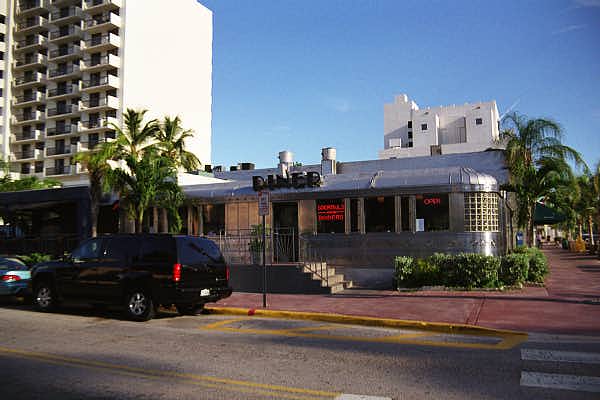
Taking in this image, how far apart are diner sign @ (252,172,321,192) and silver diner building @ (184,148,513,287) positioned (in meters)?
0.06

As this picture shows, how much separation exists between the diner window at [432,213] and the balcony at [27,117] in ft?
189

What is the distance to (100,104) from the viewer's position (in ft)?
182

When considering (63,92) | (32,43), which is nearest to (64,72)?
(63,92)

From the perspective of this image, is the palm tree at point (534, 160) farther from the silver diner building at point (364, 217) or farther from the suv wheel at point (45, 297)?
the suv wheel at point (45, 297)

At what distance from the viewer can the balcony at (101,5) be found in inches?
2194

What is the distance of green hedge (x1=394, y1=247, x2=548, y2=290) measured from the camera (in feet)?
46.5

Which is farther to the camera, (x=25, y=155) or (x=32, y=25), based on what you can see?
(x=32, y=25)

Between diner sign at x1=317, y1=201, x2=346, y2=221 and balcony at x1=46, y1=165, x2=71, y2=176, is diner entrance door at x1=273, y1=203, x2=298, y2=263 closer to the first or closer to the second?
diner sign at x1=317, y1=201, x2=346, y2=221

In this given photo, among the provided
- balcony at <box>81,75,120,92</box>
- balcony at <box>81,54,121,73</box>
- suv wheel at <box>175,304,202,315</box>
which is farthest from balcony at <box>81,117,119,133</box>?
suv wheel at <box>175,304,202,315</box>

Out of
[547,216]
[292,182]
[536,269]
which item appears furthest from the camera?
[547,216]

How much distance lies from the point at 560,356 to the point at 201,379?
16.6 feet

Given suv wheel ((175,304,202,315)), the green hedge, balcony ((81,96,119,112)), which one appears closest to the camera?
suv wheel ((175,304,202,315))

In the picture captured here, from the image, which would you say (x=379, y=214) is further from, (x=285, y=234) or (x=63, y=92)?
(x=63, y=92)

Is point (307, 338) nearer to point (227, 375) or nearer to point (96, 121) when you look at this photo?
point (227, 375)
